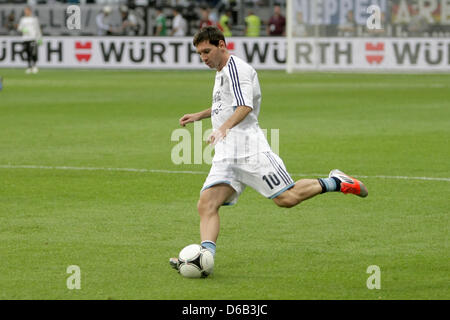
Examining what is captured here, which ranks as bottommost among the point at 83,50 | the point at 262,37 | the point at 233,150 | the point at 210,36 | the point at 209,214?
the point at 83,50

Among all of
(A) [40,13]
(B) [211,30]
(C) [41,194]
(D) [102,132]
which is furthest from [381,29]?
(B) [211,30]

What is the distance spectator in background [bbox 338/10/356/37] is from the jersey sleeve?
93.8 ft

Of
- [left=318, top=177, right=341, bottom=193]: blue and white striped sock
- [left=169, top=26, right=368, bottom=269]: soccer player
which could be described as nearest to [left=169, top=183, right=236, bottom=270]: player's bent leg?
[left=169, top=26, right=368, bottom=269]: soccer player

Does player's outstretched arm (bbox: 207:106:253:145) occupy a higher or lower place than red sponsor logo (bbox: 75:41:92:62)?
higher

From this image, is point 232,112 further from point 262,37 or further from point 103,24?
point 103,24

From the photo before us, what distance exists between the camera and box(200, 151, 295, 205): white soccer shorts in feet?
25.6

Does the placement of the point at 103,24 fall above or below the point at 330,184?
below

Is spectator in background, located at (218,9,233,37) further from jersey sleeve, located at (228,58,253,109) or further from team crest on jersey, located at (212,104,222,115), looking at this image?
jersey sleeve, located at (228,58,253,109)

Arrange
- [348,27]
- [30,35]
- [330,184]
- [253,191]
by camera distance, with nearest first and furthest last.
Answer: [330,184]
[253,191]
[348,27]
[30,35]

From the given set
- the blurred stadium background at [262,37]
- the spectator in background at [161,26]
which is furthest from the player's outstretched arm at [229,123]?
the spectator in background at [161,26]

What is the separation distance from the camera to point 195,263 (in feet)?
24.4

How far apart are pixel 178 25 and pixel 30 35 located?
5366 millimetres

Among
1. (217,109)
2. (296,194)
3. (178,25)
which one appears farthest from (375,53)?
(217,109)

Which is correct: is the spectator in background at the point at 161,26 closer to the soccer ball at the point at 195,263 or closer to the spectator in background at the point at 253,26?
the spectator in background at the point at 253,26
